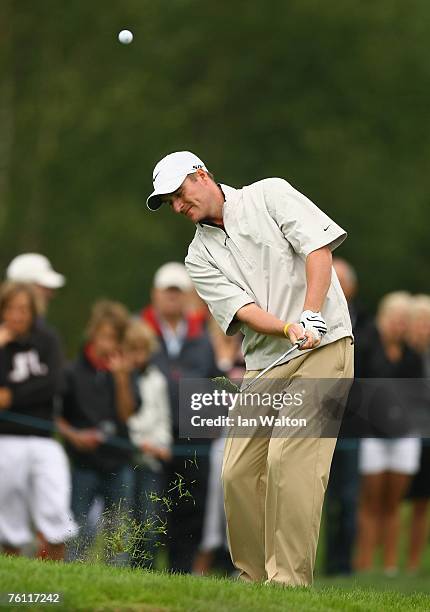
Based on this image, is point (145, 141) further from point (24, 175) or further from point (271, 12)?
point (271, 12)

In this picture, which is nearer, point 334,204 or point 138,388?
point 138,388

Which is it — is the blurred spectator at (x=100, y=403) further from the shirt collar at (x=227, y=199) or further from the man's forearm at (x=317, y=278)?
the man's forearm at (x=317, y=278)

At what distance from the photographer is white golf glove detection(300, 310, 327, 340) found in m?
8.53

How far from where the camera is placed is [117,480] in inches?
512

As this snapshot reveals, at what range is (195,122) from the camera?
111 ft

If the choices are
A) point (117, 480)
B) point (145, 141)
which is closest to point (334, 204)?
point (145, 141)

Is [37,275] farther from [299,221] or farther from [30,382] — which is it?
[299,221]

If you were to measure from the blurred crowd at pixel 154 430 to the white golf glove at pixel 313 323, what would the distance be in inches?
98.1

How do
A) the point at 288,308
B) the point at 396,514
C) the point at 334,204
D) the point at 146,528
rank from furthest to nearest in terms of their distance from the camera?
1. the point at 334,204
2. the point at 396,514
3. the point at 146,528
4. the point at 288,308

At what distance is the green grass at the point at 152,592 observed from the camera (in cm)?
762

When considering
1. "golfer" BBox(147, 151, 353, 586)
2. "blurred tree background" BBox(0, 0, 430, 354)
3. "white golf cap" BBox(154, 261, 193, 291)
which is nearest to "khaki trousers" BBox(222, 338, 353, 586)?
"golfer" BBox(147, 151, 353, 586)

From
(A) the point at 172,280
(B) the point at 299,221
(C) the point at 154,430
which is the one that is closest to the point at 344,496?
(C) the point at 154,430

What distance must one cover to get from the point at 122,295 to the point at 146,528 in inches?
848

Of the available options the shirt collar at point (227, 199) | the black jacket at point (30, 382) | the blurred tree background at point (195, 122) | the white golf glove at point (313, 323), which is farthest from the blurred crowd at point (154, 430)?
the blurred tree background at point (195, 122)
